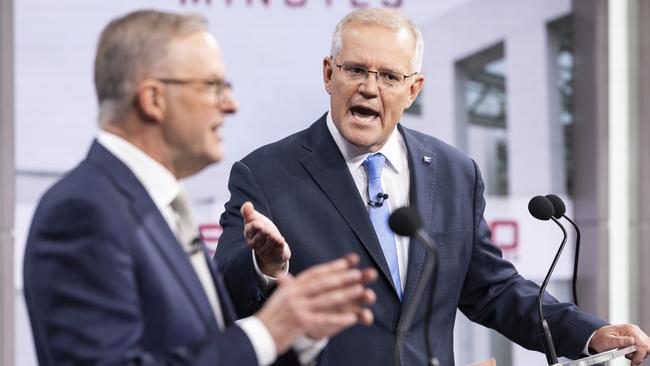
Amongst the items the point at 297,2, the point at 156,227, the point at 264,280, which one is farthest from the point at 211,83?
the point at 297,2

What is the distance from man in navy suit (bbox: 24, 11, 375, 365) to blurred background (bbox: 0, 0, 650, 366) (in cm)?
262

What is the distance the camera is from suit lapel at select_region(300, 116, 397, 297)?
229 cm

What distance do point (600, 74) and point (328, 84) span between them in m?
2.51

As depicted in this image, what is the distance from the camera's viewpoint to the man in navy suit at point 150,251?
133 cm

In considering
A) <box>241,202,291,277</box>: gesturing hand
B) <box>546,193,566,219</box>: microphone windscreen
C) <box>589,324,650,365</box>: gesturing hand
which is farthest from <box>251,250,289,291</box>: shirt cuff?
<box>589,324,650,365</box>: gesturing hand

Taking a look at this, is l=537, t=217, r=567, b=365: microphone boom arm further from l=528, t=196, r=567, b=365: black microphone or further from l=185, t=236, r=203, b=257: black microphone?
l=185, t=236, r=203, b=257: black microphone

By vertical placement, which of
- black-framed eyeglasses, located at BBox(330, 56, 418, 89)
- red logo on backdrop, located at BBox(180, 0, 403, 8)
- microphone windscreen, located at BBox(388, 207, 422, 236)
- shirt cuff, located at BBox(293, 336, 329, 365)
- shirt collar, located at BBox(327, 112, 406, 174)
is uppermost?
red logo on backdrop, located at BBox(180, 0, 403, 8)

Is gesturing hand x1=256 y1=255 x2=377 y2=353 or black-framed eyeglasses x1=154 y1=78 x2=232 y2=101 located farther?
black-framed eyeglasses x1=154 y1=78 x2=232 y2=101

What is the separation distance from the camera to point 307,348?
149 centimetres

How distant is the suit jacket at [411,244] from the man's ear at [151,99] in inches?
27.4

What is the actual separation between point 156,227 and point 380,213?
989 millimetres

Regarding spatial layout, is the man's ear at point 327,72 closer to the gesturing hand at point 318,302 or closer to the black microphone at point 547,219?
the black microphone at point 547,219

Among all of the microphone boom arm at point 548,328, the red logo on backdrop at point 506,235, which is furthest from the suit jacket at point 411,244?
the red logo on backdrop at point 506,235

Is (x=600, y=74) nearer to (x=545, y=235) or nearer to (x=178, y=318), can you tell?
(x=545, y=235)
